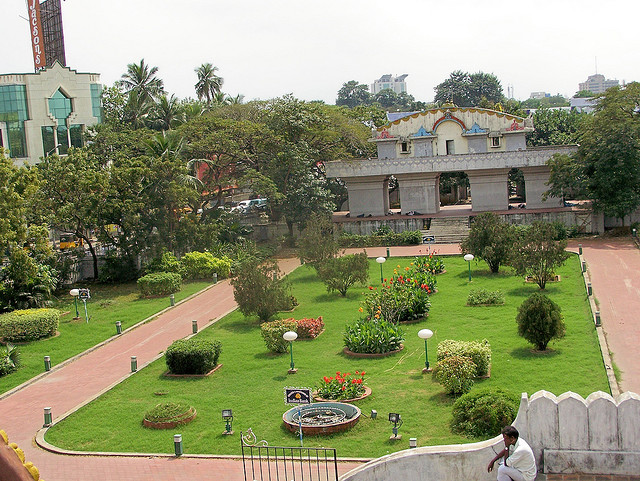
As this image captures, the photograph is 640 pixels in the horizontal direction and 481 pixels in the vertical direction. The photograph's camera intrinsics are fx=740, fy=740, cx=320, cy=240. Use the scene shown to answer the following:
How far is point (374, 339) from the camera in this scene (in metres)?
21.2

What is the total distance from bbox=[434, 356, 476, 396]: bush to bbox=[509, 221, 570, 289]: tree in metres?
11.7

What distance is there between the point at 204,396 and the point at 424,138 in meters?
30.8

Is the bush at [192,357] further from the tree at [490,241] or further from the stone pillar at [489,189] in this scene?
the stone pillar at [489,189]

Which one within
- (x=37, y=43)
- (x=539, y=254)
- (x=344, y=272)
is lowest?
(x=344, y=272)

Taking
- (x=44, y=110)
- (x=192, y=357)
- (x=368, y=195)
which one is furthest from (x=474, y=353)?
(x=44, y=110)

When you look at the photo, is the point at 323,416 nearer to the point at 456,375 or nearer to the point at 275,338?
the point at 456,375

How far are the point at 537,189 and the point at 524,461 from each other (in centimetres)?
3585

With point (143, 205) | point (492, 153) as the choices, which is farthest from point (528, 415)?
point (492, 153)

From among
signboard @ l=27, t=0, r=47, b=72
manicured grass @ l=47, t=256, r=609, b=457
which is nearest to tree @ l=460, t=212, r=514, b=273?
manicured grass @ l=47, t=256, r=609, b=457

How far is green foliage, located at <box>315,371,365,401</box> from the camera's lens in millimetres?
17469

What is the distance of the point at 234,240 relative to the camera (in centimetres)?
3991

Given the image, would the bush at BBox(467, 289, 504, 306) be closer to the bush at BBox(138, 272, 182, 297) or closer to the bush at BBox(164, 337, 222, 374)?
the bush at BBox(164, 337, 222, 374)

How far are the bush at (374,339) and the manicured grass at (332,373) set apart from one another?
1.36 ft

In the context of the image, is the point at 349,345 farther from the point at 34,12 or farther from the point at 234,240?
the point at 34,12
